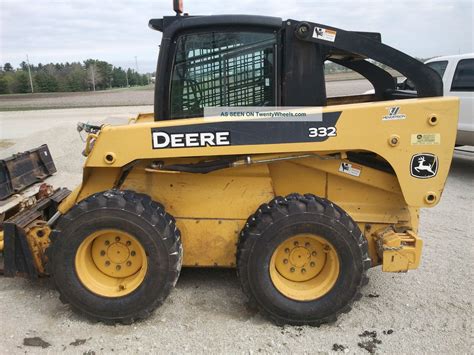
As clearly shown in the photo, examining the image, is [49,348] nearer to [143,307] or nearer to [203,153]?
[143,307]

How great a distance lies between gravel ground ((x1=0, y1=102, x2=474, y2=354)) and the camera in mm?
3213

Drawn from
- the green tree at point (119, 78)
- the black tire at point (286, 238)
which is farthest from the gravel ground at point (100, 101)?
the green tree at point (119, 78)

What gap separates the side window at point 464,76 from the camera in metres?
7.88

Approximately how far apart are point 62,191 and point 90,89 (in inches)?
1791

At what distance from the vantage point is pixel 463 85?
8031mm

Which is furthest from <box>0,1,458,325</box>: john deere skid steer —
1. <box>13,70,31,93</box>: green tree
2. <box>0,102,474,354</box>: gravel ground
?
<box>13,70,31,93</box>: green tree

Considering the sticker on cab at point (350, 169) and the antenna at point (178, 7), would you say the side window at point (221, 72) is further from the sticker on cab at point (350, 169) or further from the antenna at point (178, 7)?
the sticker on cab at point (350, 169)

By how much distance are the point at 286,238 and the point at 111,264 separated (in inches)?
55.1

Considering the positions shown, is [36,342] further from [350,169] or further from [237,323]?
[350,169]

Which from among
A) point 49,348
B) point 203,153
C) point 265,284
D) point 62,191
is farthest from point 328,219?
point 62,191

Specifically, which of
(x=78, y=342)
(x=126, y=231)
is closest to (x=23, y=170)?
(x=126, y=231)

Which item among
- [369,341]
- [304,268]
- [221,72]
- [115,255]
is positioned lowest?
[369,341]

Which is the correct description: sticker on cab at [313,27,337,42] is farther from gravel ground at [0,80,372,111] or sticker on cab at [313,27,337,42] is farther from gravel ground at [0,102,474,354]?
gravel ground at [0,80,372,111]

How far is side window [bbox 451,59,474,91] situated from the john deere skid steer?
507 cm
